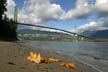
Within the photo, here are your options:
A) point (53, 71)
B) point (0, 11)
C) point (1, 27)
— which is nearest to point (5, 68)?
point (53, 71)

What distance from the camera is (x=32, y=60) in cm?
1934

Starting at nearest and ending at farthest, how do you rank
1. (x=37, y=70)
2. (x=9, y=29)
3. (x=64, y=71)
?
(x=37, y=70) → (x=64, y=71) → (x=9, y=29)

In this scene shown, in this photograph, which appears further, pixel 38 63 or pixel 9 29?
pixel 9 29

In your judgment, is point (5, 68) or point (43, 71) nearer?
point (5, 68)

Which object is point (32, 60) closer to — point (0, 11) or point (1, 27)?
point (0, 11)

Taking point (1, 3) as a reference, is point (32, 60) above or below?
below

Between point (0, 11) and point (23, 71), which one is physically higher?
point (0, 11)

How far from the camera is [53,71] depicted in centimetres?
1655

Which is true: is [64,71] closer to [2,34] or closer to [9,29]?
[2,34]

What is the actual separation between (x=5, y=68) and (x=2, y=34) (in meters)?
86.1

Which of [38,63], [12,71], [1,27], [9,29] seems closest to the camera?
[12,71]

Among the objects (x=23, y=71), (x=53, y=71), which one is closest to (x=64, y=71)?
(x=53, y=71)

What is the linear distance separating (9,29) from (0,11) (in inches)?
1007

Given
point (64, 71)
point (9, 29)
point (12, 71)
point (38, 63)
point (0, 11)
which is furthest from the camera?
point (9, 29)
